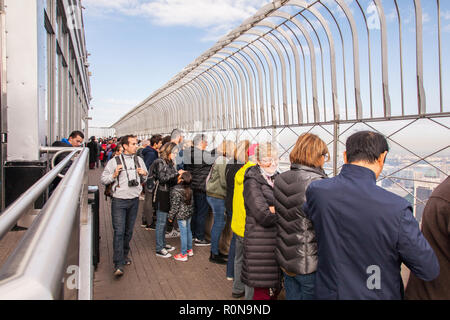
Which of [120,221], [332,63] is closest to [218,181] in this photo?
[120,221]

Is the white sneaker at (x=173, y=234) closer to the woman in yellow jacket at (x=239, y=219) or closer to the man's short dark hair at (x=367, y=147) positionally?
the woman in yellow jacket at (x=239, y=219)

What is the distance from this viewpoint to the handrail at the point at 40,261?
387 mm

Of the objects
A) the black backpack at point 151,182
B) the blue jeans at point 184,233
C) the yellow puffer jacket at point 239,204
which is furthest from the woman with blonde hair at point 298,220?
the black backpack at point 151,182

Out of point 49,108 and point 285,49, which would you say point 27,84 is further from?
point 285,49

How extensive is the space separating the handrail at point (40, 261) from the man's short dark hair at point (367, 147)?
1.89 metres

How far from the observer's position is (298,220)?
9.16 ft

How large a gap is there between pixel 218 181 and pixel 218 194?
21 centimetres

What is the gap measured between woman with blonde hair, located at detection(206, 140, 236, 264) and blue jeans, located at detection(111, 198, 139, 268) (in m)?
1.23

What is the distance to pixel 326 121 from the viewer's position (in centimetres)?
698

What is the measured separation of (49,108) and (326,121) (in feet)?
21.1

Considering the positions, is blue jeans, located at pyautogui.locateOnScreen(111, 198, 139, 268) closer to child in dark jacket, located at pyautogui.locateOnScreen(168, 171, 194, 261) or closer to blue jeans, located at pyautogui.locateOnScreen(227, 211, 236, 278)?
child in dark jacket, located at pyautogui.locateOnScreen(168, 171, 194, 261)

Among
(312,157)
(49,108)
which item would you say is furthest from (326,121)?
(49,108)

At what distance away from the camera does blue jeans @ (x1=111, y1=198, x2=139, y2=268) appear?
16.1 feet

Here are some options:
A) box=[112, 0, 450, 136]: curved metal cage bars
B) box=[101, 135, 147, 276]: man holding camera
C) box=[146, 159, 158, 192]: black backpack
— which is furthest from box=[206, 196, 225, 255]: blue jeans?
box=[112, 0, 450, 136]: curved metal cage bars
